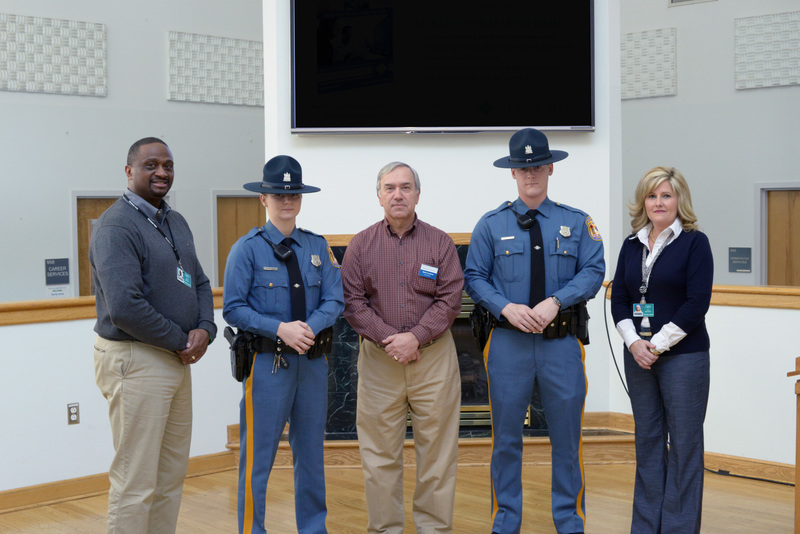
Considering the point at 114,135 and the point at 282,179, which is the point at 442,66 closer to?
the point at 282,179

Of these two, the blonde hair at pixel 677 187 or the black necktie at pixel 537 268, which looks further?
the black necktie at pixel 537 268

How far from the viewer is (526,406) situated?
338 centimetres

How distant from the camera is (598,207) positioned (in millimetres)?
4836

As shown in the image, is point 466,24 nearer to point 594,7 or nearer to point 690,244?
point 594,7

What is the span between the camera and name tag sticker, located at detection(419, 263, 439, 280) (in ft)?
10.8

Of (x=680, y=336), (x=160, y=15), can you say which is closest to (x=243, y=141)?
(x=160, y=15)

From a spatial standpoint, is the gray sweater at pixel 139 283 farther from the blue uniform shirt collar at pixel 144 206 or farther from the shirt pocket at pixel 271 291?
the shirt pocket at pixel 271 291

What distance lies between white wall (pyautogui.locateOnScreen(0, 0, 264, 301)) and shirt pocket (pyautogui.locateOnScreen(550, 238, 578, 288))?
5.82m

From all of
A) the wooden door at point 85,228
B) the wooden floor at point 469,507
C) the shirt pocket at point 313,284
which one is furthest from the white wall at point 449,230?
the wooden door at point 85,228

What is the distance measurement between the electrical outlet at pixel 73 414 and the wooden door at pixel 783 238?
6.59 m

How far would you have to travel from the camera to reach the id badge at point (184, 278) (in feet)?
9.70

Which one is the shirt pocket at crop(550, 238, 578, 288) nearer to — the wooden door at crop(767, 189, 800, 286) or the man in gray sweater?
the man in gray sweater

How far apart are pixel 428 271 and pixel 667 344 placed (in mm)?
Result: 975

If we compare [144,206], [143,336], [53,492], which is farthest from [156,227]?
[53,492]
